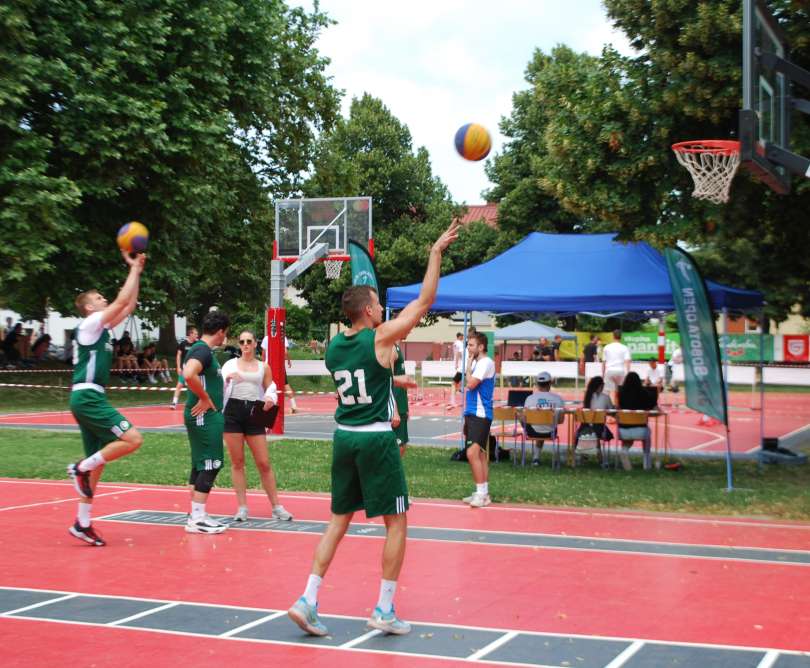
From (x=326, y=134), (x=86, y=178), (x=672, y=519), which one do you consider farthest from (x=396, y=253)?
(x=672, y=519)

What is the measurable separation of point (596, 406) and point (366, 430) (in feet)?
33.5

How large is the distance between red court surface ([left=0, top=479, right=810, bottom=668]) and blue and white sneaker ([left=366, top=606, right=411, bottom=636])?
331mm

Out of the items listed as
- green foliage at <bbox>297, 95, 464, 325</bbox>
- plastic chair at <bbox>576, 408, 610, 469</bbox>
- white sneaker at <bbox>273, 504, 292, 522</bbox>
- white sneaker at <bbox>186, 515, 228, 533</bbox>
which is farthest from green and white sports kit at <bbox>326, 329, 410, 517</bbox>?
green foliage at <bbox>297, 95, 464, 325</bbox>

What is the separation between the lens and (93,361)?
30.0ft

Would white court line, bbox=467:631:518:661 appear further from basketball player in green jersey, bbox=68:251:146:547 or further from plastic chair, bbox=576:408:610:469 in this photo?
plastic chair, bbox=576:408:610:469

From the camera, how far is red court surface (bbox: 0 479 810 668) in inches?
242

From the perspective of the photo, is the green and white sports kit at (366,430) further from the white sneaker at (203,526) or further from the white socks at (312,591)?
the white sneaker at (203,526)

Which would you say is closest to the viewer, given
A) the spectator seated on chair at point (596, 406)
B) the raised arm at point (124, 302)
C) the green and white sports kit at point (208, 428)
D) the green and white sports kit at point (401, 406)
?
the raised arm at point (124, 302)

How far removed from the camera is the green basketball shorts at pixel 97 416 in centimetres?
913

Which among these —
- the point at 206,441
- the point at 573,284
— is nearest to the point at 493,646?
the point at 206,441

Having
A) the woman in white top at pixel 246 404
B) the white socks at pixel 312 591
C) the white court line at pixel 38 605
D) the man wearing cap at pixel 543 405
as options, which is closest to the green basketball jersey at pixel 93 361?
the woman in white top at pixel 246 404

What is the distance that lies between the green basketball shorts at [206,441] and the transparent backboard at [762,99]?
20.5 ft

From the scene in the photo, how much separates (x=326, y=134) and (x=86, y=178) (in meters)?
14.0

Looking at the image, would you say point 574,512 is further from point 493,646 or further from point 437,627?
point 493,646
